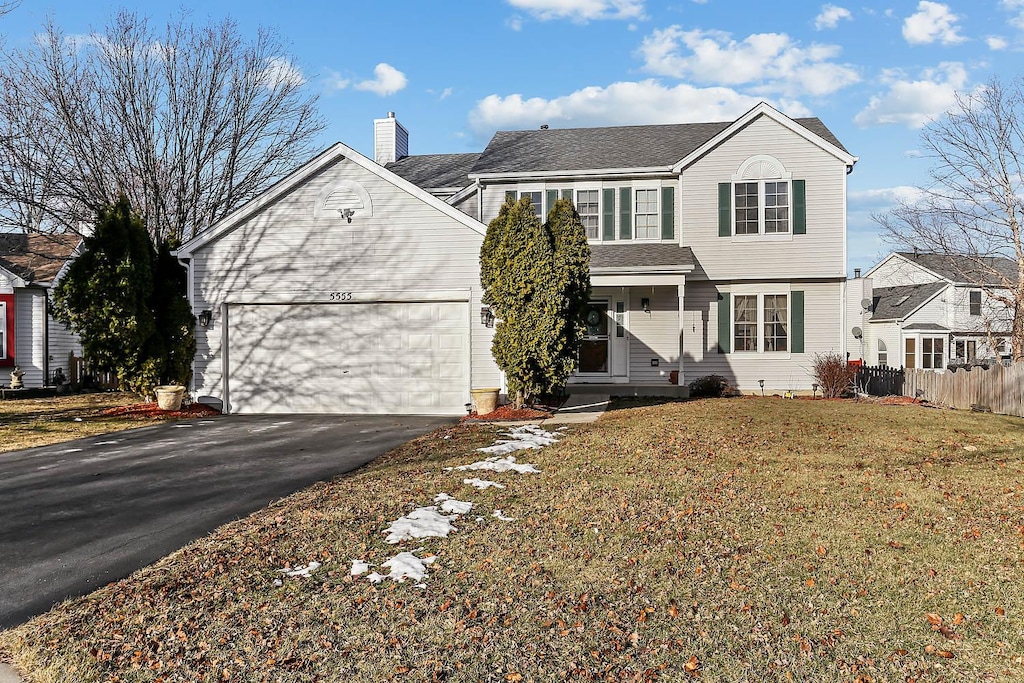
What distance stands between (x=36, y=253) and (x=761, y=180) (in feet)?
73.3

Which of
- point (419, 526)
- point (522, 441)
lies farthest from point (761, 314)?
point (419, 526)

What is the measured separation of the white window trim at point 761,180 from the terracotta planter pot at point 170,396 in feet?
43.4

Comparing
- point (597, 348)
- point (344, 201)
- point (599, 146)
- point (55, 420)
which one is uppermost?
point (599, 146)

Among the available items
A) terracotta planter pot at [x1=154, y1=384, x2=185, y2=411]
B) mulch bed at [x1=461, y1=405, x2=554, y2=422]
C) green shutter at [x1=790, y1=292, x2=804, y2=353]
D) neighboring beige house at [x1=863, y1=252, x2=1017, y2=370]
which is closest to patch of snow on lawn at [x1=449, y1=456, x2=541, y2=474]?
mulch bed at [x1=461, y1=405, x2=554, y2=422]

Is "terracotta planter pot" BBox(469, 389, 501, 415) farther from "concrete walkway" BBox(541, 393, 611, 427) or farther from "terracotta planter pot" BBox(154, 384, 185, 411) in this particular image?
"terracotta planter pot" BBox(154, 384, 185, 411)

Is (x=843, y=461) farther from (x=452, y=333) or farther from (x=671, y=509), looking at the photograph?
(x=452, y=333)

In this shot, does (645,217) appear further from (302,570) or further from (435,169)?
(302,570)

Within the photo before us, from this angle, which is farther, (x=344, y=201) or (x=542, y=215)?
(x=542, y=215)

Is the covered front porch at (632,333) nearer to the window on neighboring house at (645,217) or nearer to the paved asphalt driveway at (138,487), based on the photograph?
the window on neighboring house at (645,217)

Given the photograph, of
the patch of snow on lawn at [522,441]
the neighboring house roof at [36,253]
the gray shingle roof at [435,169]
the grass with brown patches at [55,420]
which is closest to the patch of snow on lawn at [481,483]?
the patch of snow on lawn at [522,441]

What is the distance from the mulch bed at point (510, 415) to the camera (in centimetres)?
1339

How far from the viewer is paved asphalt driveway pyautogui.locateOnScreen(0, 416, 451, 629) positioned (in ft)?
18.4

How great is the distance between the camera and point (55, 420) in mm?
14828

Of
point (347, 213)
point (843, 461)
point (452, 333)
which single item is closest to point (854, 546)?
point (843, 461)
